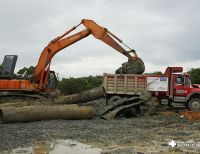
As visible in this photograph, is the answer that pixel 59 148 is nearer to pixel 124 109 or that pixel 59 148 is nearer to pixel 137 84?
pixel 124 109

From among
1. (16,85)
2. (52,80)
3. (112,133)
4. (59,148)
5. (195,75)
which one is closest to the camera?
(59,148)

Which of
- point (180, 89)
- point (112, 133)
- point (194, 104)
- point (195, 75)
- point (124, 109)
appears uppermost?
point (195, 75)

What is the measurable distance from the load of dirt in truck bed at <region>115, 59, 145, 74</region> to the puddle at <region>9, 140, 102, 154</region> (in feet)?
43.1

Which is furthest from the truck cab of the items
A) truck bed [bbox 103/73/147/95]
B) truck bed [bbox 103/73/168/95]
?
truck bed [bbox 103/73/147/95]

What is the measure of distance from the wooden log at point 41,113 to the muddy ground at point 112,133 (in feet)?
1.20

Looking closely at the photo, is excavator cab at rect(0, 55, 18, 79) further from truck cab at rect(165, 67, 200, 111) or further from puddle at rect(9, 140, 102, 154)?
puddle at rect(9, 140, 102, 154)

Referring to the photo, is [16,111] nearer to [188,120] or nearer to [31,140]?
[31,140]

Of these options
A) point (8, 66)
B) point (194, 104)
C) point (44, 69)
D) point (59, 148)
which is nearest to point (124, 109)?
point (194, 104)

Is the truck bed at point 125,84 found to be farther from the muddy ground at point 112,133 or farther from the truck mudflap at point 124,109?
the muddy ground at point 112,133

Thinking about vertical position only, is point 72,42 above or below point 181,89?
above

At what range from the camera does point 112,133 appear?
48.8 ft

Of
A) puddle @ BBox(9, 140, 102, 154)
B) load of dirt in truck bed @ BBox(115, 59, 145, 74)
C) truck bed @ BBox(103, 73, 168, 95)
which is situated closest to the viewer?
puddle @ BBox(9, 140, 102, 154)

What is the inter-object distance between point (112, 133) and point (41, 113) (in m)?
4.52

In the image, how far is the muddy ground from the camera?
12156 millimetres
